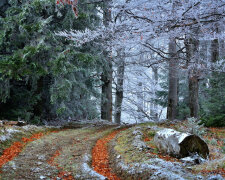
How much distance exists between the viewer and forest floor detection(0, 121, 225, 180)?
13.7ft

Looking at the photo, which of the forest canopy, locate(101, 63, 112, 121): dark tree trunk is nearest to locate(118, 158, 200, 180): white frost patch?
the forest canopy

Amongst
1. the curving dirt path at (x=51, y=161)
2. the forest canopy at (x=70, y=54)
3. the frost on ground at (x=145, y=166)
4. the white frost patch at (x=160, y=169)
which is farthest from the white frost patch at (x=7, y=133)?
the white frost patch at (x=160, y=169)

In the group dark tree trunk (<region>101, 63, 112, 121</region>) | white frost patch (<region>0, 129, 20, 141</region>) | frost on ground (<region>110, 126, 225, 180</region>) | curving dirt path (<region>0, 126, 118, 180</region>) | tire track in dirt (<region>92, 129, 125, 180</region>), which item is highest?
dark tree trunk (<region>101, 63, 112, 121</region>)

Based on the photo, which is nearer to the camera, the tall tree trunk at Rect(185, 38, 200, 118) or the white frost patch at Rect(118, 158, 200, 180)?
the white frost patch at Rect(118, 158, 200, 180)

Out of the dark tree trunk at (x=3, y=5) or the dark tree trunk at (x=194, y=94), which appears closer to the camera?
the dark tree trunk at (x=194, y=94)

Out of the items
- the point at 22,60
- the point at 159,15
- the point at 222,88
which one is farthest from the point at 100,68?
the point at 159,15

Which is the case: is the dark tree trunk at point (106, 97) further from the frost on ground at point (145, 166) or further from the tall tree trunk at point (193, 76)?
the frost on ground at point (145, 166)

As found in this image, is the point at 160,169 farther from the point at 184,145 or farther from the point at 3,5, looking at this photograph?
the point at 3,5

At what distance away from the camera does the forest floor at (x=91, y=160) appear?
165 inches

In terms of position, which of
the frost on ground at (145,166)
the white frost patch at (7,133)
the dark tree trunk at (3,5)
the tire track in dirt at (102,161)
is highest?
the dark tree trunk at (3,5)

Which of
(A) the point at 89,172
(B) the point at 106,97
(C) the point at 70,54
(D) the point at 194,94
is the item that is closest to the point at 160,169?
(A) the point at 89,172

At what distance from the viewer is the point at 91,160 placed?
566 cm

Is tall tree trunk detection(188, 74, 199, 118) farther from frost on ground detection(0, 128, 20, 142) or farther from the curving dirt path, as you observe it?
frost on ground detection(0, 128, 20, 142)

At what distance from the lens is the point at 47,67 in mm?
9742
